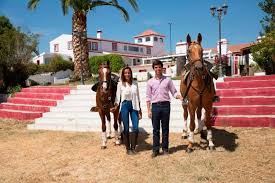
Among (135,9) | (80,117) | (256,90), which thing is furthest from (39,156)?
(135,9)

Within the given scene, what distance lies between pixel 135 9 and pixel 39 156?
56.2ft

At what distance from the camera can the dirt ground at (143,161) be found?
710 cm

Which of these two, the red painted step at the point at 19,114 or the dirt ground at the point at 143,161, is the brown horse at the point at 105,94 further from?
the red painted step at the point at 19,114

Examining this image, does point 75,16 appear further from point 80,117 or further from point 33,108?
point 80,117

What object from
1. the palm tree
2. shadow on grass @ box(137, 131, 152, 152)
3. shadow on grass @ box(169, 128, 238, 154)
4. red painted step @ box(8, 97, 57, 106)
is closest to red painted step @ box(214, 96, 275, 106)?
shadow on grass @ box(169, 128, 238, 154)

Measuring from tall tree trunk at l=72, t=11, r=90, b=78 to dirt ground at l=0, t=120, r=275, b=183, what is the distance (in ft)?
42.6

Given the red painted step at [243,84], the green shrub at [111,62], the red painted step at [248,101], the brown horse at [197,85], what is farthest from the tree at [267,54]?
the green shrub at [111,62]

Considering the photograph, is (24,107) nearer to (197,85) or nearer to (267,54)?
(197,85)

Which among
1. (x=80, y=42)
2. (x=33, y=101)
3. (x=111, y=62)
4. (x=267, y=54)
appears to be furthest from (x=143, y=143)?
(x=111, y=62)

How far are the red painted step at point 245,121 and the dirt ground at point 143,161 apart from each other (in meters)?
0.36

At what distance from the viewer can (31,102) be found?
17.8m

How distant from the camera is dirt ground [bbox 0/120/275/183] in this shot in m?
7.10

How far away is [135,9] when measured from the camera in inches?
977

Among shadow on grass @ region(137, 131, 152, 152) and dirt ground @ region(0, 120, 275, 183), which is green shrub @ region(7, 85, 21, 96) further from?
shadow on grass @ region(137, 131, 152, 152)
